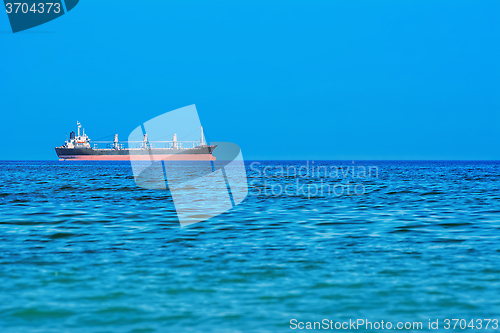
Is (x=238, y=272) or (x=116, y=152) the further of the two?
(x=116, y=152)

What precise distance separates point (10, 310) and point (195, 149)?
6695 inches

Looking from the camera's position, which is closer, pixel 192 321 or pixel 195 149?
pixel 192 321

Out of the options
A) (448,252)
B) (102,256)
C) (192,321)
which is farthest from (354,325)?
(102,256)

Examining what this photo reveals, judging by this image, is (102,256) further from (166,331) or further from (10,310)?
(166,331)

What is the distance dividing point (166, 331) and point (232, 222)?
368 inches

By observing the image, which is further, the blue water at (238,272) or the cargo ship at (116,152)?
the cargo ship at (116,152)

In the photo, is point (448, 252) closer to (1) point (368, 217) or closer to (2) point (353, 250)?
(2) point (353, 250)

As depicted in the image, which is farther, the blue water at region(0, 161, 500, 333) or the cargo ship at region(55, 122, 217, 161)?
the cargo ship at region(55, 122, 217, 161)

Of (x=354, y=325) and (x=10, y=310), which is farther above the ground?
(x=10, y=310)

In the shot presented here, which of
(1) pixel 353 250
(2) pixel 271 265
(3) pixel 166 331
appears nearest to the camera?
(3) pixel 166 331

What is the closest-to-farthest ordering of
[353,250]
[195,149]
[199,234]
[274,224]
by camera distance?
[353,250] → [199,234] → [274,224] → [195,149]

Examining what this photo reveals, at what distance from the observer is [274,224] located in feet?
46.3

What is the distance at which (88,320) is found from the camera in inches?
227

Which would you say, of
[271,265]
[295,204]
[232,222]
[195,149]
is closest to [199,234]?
[232,222]
